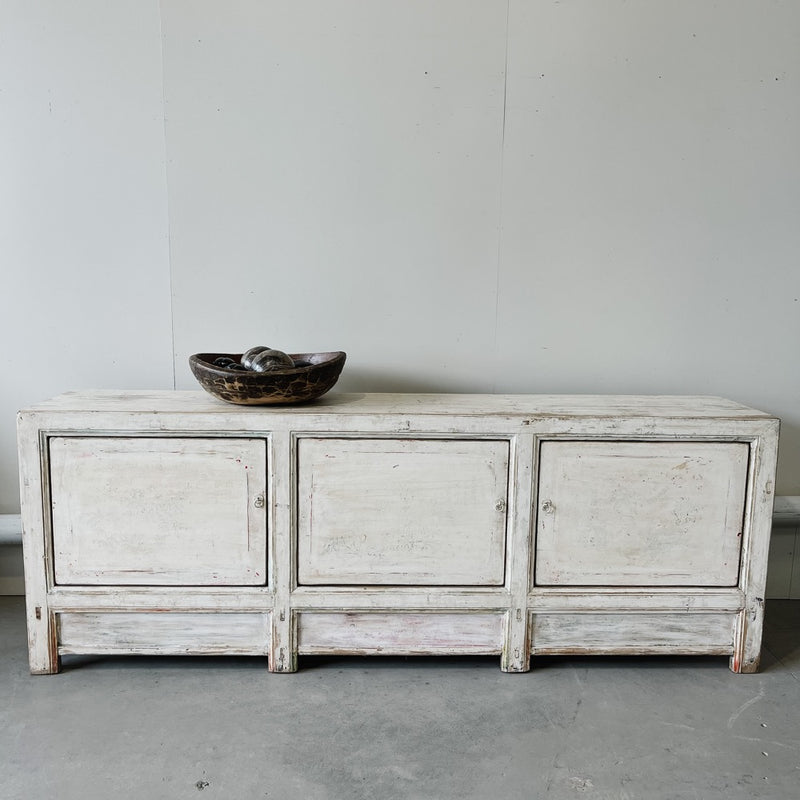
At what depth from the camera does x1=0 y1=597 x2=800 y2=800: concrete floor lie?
1.74 m

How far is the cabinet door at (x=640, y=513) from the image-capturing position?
2.19 meters

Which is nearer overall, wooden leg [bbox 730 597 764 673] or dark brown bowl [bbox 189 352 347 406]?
dark brown bowl [bbox 189 352 347 406]

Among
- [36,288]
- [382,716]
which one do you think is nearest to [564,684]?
[382,716]

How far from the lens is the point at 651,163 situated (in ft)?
8.69

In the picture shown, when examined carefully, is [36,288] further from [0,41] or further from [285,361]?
[285,361]

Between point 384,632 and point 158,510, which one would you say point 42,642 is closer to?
point 158,510

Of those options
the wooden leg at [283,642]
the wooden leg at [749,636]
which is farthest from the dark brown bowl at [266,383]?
the wooden leg at [749,636]

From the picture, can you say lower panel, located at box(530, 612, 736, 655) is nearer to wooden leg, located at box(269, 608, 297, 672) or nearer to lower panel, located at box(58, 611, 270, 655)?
wooden leg, located at box(269, 608, 297, 672)

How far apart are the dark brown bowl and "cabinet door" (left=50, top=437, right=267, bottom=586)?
14 cm

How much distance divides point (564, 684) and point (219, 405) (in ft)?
4.49

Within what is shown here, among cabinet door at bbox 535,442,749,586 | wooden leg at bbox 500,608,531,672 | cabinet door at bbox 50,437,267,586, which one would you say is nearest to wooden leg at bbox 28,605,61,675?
cabinet door at bbox 50,437,267,586

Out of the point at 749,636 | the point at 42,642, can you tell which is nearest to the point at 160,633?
the point at 42,642

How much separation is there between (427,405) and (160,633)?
1.09 meters

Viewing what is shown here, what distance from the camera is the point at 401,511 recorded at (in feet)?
7.18
